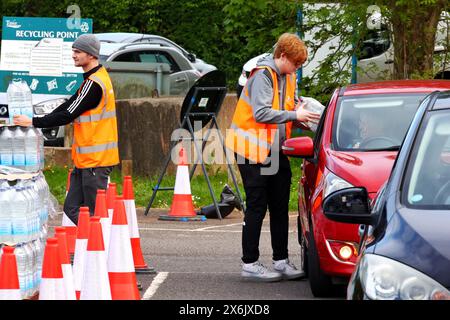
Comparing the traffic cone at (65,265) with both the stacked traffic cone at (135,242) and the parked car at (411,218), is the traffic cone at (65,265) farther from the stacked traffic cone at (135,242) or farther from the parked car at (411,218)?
the stacked traffic cone at (135,242)

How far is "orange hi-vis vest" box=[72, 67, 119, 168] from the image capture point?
37.2ft

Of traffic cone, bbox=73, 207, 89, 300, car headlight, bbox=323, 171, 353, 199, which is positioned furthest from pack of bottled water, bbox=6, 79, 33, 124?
car headlight, bbox=323, 171, 353, 199

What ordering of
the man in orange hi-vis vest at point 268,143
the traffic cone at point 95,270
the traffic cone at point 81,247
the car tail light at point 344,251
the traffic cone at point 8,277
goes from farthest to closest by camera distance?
1. the man in orange hi-vis vest at point 268,143
2. the car tail light at point 344,251
3. the traffic cone at point 81,247
4. the traffic cone at point 95,270
5. the traffic cone at point 8,277

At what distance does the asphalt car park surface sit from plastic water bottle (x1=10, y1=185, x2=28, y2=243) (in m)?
1.26

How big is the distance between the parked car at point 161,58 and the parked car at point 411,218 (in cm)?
2108

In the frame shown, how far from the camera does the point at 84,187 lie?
11391 mm

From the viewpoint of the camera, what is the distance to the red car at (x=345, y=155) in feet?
32.3

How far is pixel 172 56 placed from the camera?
30.0 metres

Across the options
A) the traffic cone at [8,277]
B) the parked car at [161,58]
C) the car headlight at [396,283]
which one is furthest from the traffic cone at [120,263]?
the parked car at [161,58]

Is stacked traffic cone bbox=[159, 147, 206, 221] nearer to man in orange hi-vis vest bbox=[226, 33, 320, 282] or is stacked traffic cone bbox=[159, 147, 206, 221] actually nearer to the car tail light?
man in orange hi-vis vest bbox=[226, 33, 320, 282]

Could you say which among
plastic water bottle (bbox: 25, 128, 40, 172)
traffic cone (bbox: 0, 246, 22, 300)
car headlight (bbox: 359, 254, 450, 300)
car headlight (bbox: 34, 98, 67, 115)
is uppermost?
plastic water bottle (bbox: 25, 128, 40, 172)

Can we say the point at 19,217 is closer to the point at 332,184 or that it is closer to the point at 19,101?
the point at 19,101

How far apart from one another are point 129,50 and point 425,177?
2242 centimetres

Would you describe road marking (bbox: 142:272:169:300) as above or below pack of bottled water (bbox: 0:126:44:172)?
below
